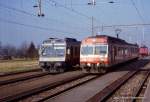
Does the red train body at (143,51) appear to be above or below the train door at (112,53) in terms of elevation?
above

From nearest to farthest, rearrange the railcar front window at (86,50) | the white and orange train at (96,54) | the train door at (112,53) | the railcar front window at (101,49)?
the white and orange train at (96,54)
the railcar front window at (101,49)
the railcar front window at (86,50)
the train door at (112,53)

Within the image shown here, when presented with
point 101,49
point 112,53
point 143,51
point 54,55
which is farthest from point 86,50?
point 143,51

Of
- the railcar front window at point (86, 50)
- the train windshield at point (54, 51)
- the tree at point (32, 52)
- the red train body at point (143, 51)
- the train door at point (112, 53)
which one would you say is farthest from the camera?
the tree at point (32, 52)

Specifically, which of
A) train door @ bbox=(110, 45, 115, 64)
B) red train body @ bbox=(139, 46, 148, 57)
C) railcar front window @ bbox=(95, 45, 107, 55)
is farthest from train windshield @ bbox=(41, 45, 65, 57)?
red train body @ bbox=(139, 46, 148, 57)

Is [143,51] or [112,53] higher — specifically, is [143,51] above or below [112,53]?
above

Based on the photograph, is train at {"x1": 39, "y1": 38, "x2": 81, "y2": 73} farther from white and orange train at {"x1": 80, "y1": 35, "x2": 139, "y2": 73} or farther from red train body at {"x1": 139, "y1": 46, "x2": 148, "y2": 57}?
red train body at {"x1": 139, "y1": 46, "x2": 148, "y2": 57}

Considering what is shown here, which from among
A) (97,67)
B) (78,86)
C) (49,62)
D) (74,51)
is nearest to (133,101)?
(78,86)

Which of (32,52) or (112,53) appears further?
(32,52)

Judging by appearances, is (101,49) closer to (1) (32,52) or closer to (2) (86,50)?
(2) (86,50)

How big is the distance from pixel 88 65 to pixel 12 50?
4537 inches

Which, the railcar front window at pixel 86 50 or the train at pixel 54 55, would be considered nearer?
the railcar front window at pixel 86 50

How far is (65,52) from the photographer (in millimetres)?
31469

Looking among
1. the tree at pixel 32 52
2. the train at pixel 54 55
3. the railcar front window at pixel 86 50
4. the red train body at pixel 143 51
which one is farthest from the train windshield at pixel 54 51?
the tree at pixel 32 52

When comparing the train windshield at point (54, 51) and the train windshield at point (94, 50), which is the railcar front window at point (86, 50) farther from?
the train windshield at point (54, 51)
